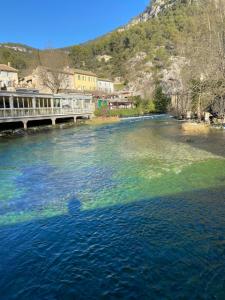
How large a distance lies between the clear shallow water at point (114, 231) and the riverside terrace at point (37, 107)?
19.2 m

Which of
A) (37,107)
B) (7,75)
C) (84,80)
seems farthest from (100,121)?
(84,80)

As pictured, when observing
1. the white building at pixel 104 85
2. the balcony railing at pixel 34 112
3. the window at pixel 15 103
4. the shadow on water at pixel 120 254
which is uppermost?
the white building at pixel 104 85

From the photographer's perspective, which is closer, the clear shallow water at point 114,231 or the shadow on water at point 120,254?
the shadow on water at point 120,254

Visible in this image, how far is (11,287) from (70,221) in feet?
11.5

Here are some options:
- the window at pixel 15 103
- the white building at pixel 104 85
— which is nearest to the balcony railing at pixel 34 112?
the window at pixel 15 103

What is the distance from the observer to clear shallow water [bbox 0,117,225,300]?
613 cm

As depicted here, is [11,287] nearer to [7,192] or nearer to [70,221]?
[70,221]

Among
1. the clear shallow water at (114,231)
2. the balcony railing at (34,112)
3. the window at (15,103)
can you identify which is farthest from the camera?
the window at (15,103)

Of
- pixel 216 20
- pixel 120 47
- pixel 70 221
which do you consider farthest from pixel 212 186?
pixel 120 47

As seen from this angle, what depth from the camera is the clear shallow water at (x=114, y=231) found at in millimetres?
6134

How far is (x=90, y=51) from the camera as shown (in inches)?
6132

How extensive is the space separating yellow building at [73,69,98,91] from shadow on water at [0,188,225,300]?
262 feet

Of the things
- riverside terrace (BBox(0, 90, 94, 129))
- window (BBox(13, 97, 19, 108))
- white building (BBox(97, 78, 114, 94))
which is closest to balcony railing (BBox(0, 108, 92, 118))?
riverside terrace (BBox(0, 90, 94, 129))

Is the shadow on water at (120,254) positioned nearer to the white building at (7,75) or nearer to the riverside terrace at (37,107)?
the riverside terrace at (37,107)
